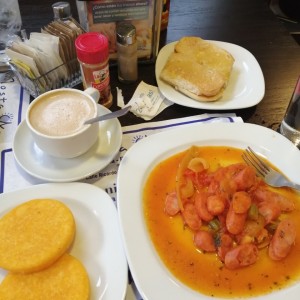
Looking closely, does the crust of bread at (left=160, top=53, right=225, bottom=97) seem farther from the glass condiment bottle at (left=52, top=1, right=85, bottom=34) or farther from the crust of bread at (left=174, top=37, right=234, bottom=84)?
the glass condiment bottle at (left=52, top=1, right=85, bottom=34)

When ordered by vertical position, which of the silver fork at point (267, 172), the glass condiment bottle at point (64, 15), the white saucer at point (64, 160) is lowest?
the white saucer at point (64, 160)

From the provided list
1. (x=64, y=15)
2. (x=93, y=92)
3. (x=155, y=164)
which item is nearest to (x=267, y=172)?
(x=155, y=164)

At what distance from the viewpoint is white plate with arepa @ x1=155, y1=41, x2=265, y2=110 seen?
1160 mm

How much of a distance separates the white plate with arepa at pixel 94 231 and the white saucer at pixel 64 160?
47 mm

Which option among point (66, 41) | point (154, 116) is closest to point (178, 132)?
point (154, 116)

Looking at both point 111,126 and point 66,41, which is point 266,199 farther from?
point 66,41

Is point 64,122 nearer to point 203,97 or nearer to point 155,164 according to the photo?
point 155,164

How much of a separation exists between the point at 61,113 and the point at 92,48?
21 centimetres

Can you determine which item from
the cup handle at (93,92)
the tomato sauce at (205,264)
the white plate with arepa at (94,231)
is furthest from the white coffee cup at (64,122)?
the tomato sauce at (205,264)

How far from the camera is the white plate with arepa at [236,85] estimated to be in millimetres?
1160

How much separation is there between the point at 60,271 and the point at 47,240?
7 cm

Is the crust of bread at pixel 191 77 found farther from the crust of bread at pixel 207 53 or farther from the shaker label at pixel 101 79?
the shaker label at pixel 101 79

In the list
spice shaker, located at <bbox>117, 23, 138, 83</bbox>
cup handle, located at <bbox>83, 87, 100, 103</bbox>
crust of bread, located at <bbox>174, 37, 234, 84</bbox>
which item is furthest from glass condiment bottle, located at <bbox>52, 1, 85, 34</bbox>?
crust of bread, located at <bbox>174, 37, 234, 84</bbox>

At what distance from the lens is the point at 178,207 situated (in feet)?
2.93
